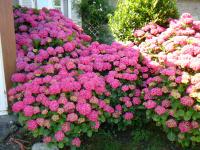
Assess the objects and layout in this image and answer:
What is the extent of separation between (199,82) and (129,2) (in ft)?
8.06

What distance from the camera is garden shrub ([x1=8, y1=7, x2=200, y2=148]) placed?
3547mm

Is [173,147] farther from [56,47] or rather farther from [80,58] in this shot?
[56,47]

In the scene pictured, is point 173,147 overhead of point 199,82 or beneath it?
beneath

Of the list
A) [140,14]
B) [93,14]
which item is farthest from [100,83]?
[93,14]

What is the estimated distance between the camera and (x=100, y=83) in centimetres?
388

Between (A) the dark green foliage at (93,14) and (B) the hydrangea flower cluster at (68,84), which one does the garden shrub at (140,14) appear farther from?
(A) the dark green foliage at (93,14)

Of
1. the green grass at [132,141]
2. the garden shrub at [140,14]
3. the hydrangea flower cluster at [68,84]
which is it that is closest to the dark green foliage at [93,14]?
the garden shrub at [140,14]

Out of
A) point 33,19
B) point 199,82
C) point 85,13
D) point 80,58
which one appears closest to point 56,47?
point 80,58

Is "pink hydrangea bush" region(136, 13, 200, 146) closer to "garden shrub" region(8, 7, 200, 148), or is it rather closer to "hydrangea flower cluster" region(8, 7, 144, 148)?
"garden shrub" region(8, 7, 200, 148)

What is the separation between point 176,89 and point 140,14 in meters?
2.15

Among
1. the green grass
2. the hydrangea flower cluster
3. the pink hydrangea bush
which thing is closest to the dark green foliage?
the hydrangea flower cluster

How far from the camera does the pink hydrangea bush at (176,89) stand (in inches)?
139

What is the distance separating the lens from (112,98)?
4.04m

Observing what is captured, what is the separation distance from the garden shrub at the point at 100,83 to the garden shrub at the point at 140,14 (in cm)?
46
